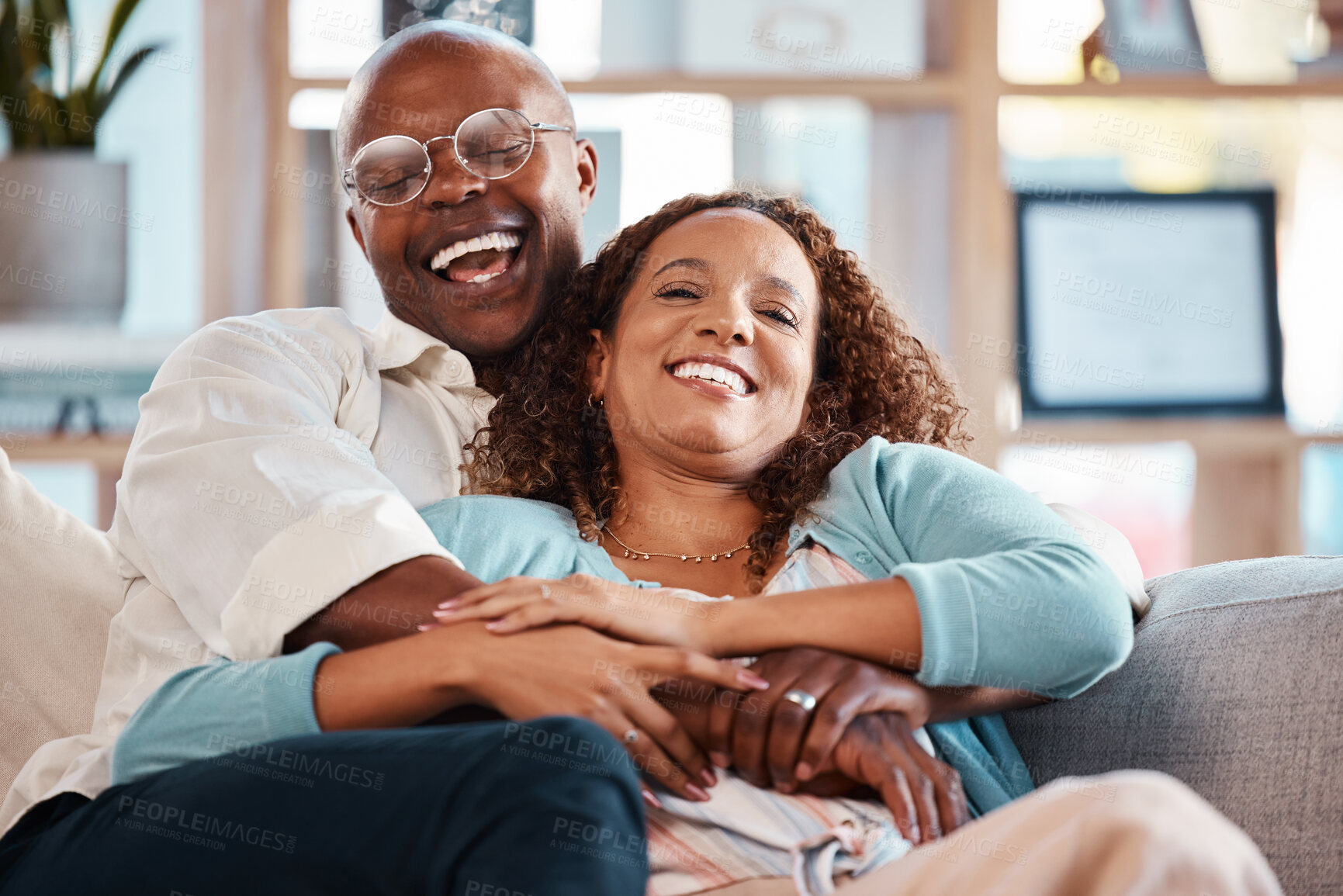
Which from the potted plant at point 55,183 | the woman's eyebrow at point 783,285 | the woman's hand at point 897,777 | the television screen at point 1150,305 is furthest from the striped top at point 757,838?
the potted plant at point 55,183

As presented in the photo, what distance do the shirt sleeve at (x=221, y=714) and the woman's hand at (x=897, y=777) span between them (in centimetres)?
44

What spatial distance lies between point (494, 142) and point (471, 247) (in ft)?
0.50

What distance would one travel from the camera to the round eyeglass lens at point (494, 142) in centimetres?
163

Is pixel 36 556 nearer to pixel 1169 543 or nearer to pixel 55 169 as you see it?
pixel 55 169

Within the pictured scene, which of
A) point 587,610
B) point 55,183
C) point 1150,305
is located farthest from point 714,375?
point 55,183

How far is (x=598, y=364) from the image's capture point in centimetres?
157

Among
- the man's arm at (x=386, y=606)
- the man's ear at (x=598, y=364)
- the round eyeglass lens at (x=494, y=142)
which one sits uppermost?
→ the round eyeglass lens at (x=494, y=142)

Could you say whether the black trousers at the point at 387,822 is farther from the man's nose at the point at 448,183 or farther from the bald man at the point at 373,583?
the man's nose at the point at 448,183

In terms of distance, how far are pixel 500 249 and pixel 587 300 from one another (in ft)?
0.50

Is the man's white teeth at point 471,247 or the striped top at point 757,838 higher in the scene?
the man's white teeth at point 471,247

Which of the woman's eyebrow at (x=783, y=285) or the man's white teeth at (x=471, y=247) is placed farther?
the man's white teeth at (x=471, y=247)

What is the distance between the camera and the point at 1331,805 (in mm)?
1018

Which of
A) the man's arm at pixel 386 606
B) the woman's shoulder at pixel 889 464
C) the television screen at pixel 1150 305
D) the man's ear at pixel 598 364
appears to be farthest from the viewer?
the television screen at pixel 1150 305

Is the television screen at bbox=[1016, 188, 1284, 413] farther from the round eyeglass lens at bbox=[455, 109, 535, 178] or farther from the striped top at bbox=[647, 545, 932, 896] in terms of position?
the striped top at bbox=[647, 545, 932, 896]
